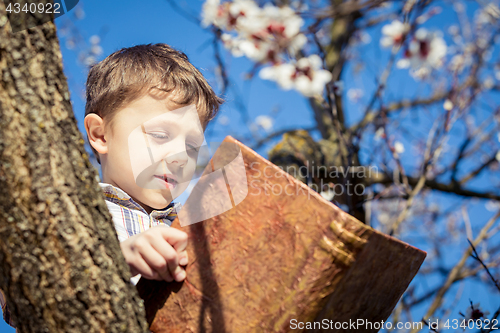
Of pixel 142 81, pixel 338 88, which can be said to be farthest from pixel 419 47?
pixel 142 81


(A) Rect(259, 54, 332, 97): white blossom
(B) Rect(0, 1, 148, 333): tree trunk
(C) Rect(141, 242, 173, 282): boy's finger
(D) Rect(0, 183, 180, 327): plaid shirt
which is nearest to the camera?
(B) Rect(0, 1, 148, 333): tree trunk

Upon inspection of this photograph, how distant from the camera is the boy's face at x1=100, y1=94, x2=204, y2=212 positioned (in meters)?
0.89

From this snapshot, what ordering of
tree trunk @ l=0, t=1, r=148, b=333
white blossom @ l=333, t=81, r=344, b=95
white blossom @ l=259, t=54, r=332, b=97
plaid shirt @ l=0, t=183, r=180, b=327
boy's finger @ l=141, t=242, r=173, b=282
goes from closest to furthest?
tree trunk @ l=0, t=1, r=148, b=333
boy's finger @ l=141, t=242, r=173, b=282
plaid shirt @ l=0, t=183, r=180, b=327
white blossom @ l=259, t=54, r=332, b=97
white blossom @ l=333, t=81, r=344, b=95

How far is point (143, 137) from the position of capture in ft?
2.95

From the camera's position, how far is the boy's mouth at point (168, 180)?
91cm

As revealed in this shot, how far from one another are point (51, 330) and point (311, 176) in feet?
4.61

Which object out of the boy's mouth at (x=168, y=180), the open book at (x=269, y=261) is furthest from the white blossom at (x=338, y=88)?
the open book at (x=269, y=261)

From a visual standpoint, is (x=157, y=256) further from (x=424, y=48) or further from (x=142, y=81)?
(x=424, y=48)

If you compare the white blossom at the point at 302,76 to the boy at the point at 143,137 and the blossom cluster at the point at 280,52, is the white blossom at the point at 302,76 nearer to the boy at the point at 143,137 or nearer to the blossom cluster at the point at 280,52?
the blossom cluster at the point at 280,52

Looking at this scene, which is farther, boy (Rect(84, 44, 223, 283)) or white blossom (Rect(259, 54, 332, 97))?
white blossom (Rect(259, 54, 332, 97))

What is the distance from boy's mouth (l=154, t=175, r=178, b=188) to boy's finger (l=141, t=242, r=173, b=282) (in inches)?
12.3

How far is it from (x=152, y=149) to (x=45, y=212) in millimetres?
410

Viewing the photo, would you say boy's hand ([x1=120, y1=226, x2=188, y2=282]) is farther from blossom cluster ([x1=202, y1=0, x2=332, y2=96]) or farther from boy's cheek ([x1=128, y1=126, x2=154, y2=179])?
blossom cluster ([x1=202, y1=0, x2=332, y2=96])

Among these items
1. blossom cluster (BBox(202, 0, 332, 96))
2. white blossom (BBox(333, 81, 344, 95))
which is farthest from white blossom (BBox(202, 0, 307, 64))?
white blossom (BBox(333, 81, 344, 95))
